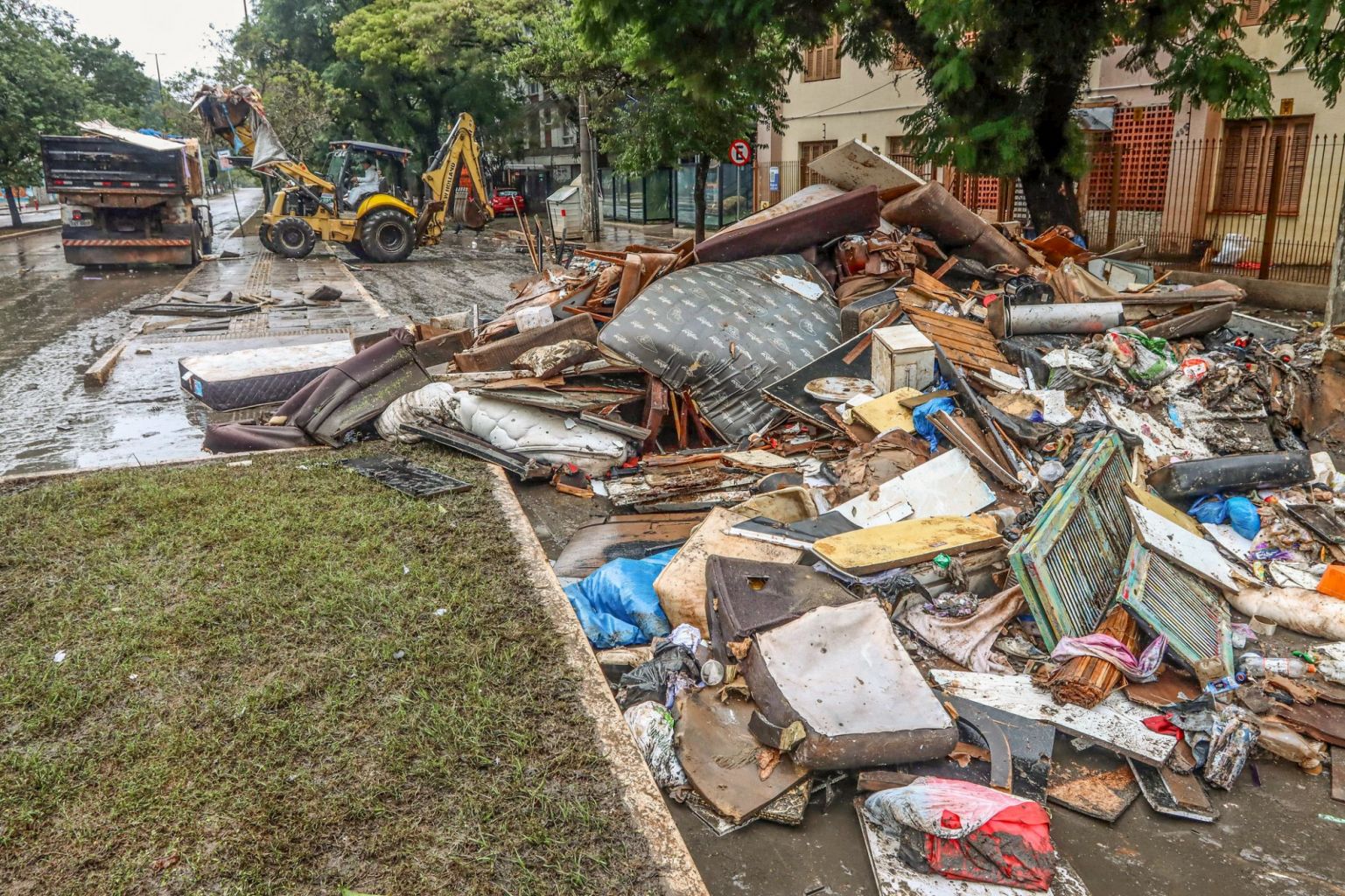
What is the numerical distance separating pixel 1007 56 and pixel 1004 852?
8.95 meters

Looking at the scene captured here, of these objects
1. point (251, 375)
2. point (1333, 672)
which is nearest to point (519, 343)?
point (251, 375)

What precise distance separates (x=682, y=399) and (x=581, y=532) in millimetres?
1729

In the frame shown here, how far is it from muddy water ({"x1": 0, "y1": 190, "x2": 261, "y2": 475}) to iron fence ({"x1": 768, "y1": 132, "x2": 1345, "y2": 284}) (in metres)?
11.1

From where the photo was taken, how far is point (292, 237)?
20625 mm

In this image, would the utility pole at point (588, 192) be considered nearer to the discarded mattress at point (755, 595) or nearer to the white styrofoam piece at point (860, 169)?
the white styrofoam piece at point (860, 169)

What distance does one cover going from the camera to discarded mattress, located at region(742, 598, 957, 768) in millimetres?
3135

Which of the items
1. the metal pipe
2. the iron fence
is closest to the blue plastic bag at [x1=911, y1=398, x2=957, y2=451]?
the metal pipe

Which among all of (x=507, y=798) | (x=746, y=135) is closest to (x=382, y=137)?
(x=746, y=135)

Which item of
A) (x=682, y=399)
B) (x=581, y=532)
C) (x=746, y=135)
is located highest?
(x=746, y=135)

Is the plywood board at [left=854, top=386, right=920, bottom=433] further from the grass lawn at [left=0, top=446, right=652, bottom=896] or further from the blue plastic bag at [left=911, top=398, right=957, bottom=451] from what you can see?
the grass lawn at [left=0, top=446, right=652, bottom=896]

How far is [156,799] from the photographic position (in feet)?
9.48

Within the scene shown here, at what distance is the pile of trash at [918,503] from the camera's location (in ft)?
10.7

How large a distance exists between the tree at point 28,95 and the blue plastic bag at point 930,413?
103 ft

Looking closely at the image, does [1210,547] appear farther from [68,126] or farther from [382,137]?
[382,137]
